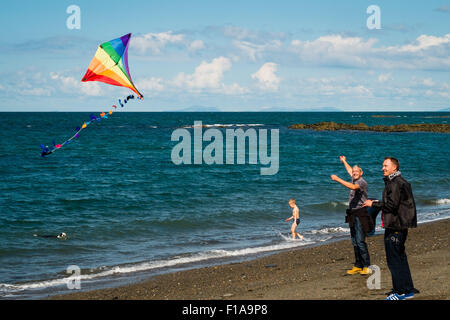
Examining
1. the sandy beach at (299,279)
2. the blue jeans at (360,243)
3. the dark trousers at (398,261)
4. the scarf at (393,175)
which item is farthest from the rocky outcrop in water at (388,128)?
the scarf at (393,175)

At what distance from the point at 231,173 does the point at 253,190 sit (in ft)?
24.1

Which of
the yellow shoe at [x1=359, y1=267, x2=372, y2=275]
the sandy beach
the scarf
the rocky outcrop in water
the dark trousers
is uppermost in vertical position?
the rocky outcrop in water

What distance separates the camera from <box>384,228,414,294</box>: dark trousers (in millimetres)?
7773

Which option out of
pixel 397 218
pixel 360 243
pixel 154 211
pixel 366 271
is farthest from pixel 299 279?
pixel 154 211

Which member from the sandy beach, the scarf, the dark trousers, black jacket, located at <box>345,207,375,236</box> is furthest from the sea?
the scarf

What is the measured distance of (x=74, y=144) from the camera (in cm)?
5872

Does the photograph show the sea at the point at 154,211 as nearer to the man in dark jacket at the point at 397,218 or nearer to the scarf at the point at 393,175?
the man in dark jacket at the point at 397,218

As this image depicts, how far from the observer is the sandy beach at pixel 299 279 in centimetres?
872

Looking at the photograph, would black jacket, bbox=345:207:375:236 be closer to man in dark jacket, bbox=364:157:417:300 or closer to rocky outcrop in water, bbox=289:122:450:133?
man in dark jacket, bbox=364:157:417:300

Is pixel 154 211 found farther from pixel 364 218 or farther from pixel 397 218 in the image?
pixel 397 218

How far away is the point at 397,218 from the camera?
757 centimetres

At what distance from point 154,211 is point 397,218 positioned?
51.4 ft
